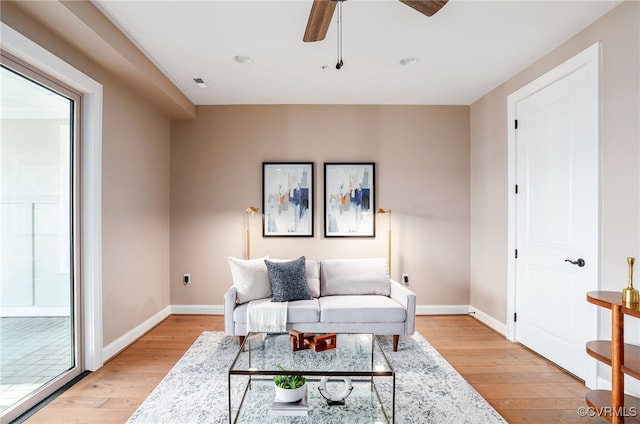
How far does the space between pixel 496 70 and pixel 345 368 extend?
3.11 m

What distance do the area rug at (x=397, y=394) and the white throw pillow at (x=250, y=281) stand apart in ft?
1.70

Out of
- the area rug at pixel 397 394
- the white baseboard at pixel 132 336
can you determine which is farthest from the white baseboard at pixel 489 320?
the white baseboard at pixel 132 336

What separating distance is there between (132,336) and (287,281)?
165 cm

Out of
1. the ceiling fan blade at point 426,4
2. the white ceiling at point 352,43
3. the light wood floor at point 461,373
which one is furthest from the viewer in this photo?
the white ceiling at point 352,43

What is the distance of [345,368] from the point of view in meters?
2.20

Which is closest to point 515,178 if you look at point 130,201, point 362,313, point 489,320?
point 489,320

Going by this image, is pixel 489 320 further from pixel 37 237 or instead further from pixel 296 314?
pixel 37 237

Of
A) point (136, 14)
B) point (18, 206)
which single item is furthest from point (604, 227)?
point (18, 206)

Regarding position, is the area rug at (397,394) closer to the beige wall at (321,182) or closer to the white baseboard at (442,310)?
the white baseboard at (442,310)

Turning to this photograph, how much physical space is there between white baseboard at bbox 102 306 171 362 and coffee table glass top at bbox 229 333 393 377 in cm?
147

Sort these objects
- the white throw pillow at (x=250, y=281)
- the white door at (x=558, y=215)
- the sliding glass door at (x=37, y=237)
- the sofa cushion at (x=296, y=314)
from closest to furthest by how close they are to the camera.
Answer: the sliding glass door at (x=37, y=237), the white door at (x=558, y=215), the sofa cushion at (x=296, y=314), the white throw pillow at (x=250, y=281)

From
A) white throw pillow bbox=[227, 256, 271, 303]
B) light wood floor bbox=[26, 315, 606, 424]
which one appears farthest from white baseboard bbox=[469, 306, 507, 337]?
white throw pillow bbox=[227, 256, 271, 303]

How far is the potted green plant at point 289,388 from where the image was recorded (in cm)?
204

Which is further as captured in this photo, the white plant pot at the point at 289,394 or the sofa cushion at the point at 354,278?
the sofa cushion at the point at 354,278
